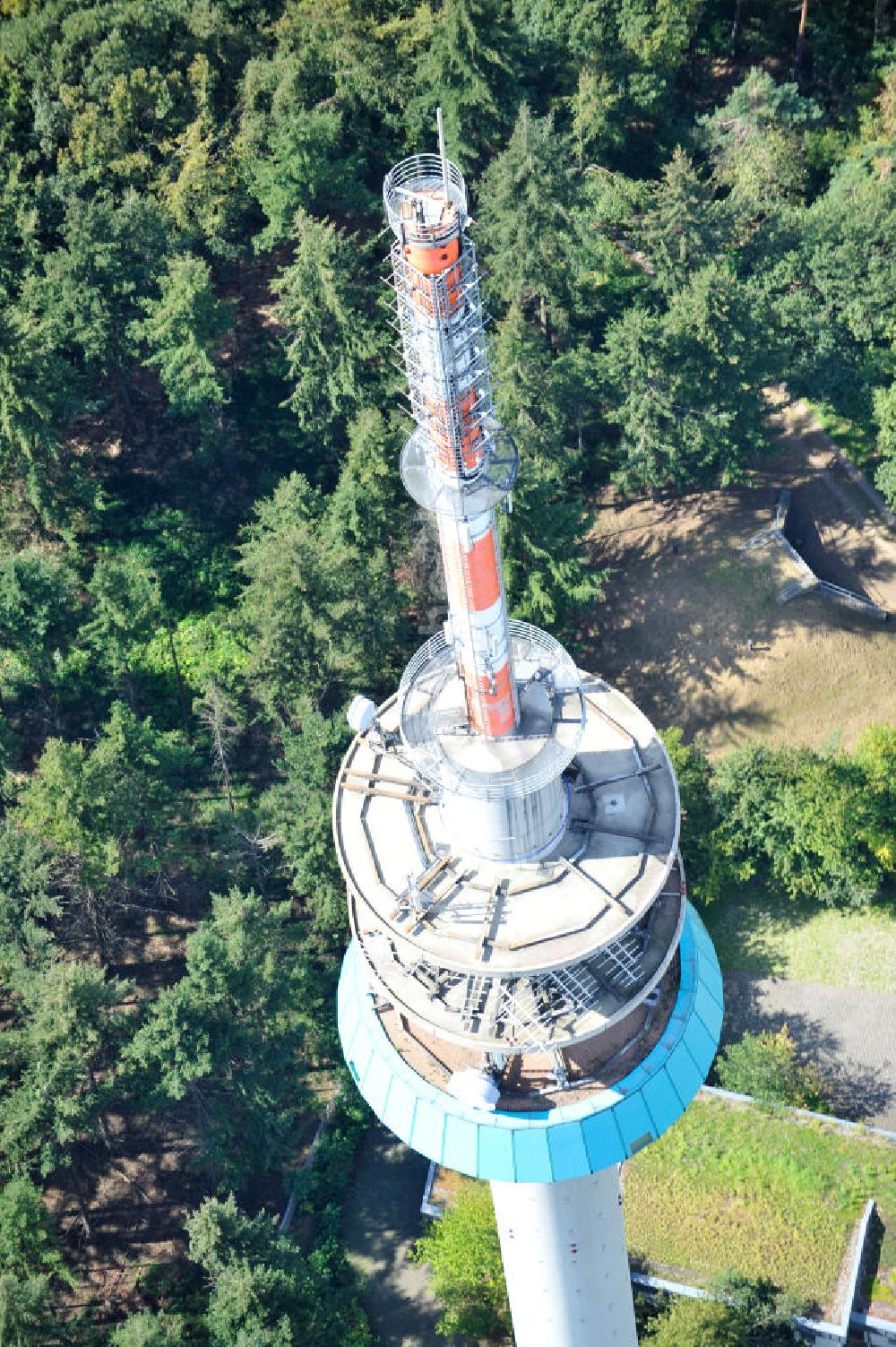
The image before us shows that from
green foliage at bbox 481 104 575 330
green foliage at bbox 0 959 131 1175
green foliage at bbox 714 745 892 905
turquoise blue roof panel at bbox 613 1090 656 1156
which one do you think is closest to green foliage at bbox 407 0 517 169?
green foliage at bbox 481 104 575 330

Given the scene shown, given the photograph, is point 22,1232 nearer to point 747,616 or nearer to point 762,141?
point 747,616

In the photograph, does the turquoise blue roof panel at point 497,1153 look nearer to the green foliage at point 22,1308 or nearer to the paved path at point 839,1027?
the green foliage at point 22,1308

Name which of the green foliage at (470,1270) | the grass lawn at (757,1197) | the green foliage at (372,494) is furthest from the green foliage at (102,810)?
the grass lawn at (757,1197)

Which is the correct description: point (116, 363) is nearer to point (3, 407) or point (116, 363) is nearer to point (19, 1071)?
point (3, 407)

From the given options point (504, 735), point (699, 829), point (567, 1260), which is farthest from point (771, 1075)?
point (504, 735)

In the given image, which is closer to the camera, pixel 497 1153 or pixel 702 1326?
pixel 497 1153
